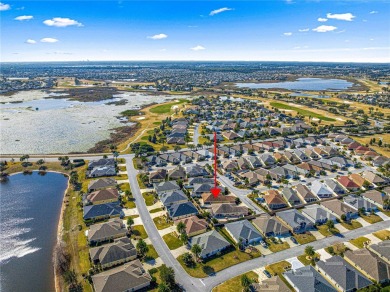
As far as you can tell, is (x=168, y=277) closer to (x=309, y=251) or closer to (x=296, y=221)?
(x=309, y=251)

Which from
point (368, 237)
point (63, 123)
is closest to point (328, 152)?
point (368, 237)

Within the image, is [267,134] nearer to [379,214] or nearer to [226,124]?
[226,124]

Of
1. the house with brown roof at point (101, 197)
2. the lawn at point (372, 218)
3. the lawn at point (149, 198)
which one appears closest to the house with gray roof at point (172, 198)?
the lawn at point (149, 198)

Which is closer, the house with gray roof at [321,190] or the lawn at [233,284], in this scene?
the lawn at [233,284]

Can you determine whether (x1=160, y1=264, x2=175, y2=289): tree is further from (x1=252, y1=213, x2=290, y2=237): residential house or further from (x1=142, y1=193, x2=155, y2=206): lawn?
(x1=142, y1=193, x2=155, y2=206): lawn

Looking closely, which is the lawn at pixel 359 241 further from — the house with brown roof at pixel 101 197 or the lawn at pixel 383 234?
the house with brown roof at pixel 101 197

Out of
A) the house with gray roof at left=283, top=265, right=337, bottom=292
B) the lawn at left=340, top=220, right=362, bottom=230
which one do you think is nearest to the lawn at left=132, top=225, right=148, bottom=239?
the house with gray roof at left=283, top=265, right=337, bottom=292
